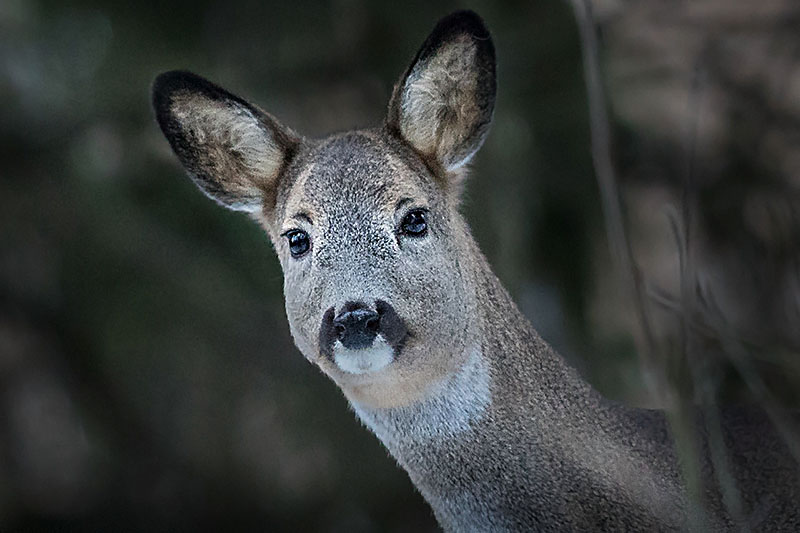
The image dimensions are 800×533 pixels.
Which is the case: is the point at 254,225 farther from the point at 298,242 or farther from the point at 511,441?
the point at 511,441

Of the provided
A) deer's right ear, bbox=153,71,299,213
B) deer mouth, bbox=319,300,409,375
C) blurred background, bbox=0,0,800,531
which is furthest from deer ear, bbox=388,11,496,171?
blurred background, bbox=0,0,800,531

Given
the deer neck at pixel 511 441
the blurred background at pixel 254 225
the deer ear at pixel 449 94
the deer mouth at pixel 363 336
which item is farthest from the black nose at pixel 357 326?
the blurred background at pixel 254 225

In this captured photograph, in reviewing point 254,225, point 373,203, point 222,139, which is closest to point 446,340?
point 373,203

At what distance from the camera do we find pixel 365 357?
361 centimetres

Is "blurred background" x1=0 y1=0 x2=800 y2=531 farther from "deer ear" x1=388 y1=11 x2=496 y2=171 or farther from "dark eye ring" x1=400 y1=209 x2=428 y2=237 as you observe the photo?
"dark eye ring" x1=400 y1=209 x2=428 y2=237

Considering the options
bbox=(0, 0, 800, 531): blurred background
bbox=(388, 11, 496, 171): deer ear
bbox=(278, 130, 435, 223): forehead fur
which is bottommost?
bbox=(0, 0, 800, 531): blurred background

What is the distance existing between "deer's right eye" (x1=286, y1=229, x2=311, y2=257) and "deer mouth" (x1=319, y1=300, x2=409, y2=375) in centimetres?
36

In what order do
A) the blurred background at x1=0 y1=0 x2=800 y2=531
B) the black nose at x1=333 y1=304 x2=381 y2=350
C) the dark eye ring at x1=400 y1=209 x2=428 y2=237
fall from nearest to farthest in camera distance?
the black nose at x1=333 y1=304 x2=381 y2=350
the dark eye ring at x1=400 y1=209 x2=428 y2=237
the blurred background at x1=0 y1=0 x2=800 y2=531

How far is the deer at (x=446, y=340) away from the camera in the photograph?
12.2ft

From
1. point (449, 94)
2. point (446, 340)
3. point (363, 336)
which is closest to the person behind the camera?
point (363, 336)

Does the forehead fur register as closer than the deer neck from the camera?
No

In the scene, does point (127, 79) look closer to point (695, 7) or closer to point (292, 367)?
point (292, 367)

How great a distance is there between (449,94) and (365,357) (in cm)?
100

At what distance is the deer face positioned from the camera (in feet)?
12.2
